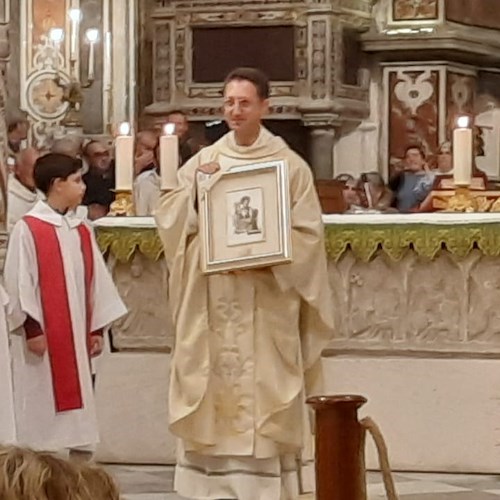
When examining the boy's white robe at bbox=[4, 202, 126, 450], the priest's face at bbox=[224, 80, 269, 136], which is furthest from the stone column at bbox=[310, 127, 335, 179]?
the priest's face at bbox=[224, 80, 269, 136]

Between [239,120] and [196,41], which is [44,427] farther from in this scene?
[196,41]

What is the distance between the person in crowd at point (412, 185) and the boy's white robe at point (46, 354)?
4027 mm

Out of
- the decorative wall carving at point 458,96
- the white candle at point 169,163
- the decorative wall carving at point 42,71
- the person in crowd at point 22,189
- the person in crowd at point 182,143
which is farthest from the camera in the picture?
the decorative wall carving at point 458,96

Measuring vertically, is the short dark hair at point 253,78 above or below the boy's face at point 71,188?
above

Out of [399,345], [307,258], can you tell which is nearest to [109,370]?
[399,345]

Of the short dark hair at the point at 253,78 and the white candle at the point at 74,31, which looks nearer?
the short dark hair at the point at 253,78

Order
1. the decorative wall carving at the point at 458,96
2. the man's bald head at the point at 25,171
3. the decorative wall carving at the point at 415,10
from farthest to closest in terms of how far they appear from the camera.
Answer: the decorative wall carving at the point at 415,10
the decorative wall carving at the point at 458,96
the man's bald head at the point at 25,171

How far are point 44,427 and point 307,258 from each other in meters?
1.19

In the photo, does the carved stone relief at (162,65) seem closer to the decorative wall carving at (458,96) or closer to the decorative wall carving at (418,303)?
the decorative wall carving at (458,96)

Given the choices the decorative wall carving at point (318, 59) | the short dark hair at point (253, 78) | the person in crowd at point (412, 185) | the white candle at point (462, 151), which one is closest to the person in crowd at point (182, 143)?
the person in crowd at point (412, 185)

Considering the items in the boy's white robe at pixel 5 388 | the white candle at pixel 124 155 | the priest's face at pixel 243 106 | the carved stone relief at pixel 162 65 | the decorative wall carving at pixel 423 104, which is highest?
the carved stone relief at pixel 162 65

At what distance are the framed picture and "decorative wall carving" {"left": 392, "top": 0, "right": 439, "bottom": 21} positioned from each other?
7.47 m

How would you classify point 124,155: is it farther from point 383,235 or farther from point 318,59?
point 318,59

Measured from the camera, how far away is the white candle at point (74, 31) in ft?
42.0
